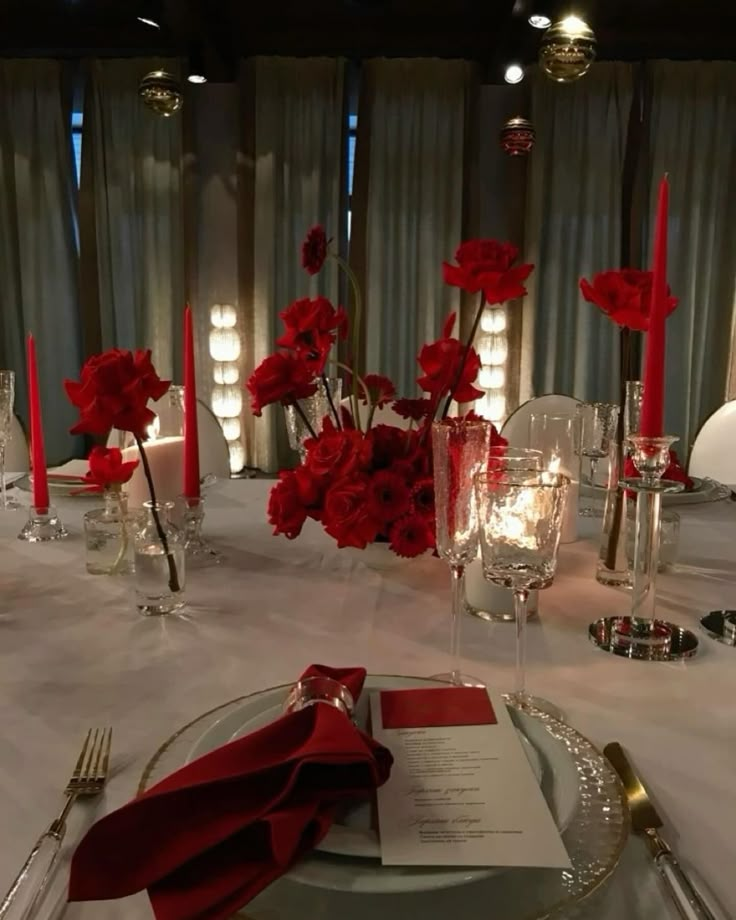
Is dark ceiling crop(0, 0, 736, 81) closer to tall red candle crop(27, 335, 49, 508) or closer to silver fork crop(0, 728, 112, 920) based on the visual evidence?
tall red candle crop(27, 335, 49, 508)

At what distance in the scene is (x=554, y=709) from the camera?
2.61ft

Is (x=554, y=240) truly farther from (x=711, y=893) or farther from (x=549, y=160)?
(x=711, y=893)

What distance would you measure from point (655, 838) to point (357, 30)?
5.03 meters

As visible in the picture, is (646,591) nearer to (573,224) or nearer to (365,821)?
(365,821)

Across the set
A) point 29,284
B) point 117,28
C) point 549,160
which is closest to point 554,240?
point 549,160

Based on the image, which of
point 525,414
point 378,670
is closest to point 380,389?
point 378,670

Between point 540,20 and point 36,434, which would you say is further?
point 540,20

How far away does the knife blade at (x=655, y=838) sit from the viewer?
0.52m

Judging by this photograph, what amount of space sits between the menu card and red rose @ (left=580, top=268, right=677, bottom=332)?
1.73ft

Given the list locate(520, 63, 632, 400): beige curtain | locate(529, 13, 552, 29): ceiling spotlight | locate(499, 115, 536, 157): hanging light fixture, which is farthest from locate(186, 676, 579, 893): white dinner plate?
locate(520, 63, 632, 400): beige curtain

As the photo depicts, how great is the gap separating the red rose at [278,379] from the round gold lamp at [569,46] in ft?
6.13

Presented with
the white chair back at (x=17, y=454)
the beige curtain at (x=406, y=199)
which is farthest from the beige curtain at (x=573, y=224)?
the white chair back at (x=17, y=454)

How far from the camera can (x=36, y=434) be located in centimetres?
129

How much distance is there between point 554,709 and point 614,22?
4.89 m
